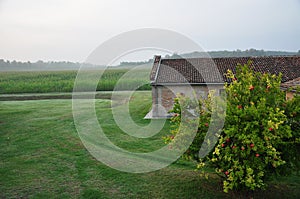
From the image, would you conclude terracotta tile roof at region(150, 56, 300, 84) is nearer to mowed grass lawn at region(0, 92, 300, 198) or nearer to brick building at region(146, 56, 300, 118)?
brick building at region(146, 56, 300, 118)

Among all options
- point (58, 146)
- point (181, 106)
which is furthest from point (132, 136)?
point (181, 106)

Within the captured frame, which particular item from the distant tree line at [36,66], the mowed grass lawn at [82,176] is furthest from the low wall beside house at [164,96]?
the distant tree line at [36,66]

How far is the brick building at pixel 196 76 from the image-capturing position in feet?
67.4

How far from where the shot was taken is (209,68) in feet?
74.2

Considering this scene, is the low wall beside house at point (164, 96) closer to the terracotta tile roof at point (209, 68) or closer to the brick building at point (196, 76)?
the brick building at point (196, 76)

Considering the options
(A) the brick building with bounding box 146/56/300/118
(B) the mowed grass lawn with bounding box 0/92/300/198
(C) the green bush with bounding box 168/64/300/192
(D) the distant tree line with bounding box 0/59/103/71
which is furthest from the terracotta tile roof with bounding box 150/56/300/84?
(D) the distant tree line with bounding box 0/59/103/71

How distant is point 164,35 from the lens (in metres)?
13.5

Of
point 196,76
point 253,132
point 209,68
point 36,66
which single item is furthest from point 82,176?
point 36,66

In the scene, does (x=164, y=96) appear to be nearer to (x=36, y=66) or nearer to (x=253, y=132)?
(x=253, y=132)

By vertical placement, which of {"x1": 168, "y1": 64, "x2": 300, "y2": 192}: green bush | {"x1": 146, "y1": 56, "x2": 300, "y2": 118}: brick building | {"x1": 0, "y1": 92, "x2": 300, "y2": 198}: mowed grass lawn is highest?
{"x1": 146, "y1": 56, "x2": 300, "y2": 118}: brick building

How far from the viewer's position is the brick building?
2055 centimetres

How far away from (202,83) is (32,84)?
31.3 meters

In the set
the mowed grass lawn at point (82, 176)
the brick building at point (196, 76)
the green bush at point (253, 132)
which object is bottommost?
the mowed grass lawn at point (82, 176)

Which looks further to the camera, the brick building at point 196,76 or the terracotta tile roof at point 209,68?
the terracotta tile roof at point 209,68
